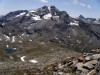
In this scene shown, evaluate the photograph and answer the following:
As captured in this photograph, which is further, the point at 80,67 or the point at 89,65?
the point at 80,67

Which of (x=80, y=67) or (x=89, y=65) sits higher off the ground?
(x=89, y=65)

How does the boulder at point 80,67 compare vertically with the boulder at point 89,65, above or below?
below

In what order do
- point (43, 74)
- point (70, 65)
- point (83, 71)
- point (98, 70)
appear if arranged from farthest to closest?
point (70, 65), point (43, 74), point (83, 71), point (98, 70)

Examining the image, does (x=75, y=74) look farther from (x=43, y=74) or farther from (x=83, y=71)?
(x=43, y=74)

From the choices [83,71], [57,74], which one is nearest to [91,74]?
[83,71]

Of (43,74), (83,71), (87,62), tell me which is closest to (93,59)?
(87,62)

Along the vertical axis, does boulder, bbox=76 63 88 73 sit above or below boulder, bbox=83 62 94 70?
below

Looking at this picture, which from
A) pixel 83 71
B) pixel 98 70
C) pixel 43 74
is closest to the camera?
pixel 98 70

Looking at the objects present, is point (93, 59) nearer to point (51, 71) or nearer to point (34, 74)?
point (51, 71)

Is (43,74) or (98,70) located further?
(43,74)
